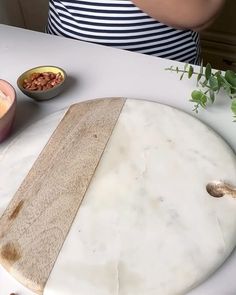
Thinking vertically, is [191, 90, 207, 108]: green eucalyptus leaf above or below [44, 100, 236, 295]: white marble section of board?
above

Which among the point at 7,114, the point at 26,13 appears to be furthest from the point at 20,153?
the point at 26,13

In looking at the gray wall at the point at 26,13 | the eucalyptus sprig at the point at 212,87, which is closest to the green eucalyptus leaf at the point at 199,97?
the eucalyptus sprig at the point at 212,87

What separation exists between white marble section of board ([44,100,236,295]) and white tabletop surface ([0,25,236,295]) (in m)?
0.06

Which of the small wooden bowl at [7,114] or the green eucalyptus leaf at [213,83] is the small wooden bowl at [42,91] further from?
the green eucalyptus leaf at [213,83]

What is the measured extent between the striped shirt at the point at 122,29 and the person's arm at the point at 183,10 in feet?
0.52

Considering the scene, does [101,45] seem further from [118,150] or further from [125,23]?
[118,150]

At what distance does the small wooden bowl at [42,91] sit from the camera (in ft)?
2.33

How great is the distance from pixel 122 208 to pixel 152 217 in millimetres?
40

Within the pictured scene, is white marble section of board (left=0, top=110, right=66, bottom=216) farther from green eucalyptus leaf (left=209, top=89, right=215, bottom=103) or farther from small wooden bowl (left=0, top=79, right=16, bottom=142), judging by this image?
green eucalyptus leaf (left=209, top=89, right=215, bottom=103)

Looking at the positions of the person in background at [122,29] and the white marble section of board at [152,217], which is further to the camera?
the person in background at [122,29]

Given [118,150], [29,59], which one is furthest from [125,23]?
[118,150]

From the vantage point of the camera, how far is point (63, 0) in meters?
0.91

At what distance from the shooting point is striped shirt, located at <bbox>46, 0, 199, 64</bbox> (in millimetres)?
863

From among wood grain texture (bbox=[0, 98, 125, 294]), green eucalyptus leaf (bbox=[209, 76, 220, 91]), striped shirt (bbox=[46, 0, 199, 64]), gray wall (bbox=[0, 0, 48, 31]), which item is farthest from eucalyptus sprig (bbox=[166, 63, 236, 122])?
gray wall (bbox=[0, 0, 48, 31])
